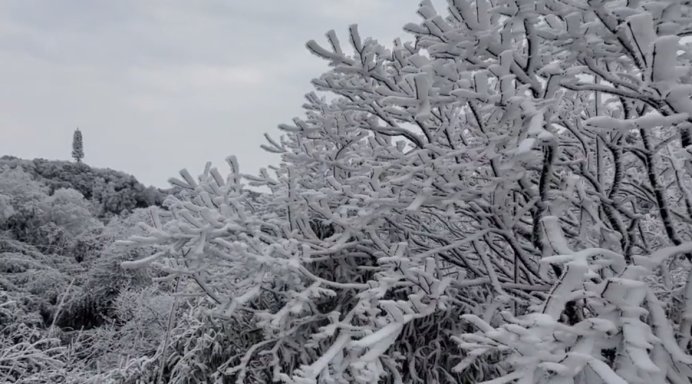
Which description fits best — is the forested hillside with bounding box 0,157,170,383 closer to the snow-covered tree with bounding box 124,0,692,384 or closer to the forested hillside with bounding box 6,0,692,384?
the forested hillside with bounding box 6,0,692,384

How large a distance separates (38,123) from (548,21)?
3076 cm

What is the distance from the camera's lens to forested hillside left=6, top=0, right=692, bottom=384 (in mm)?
1277

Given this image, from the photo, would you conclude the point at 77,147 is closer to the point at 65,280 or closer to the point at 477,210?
the point at 65,280

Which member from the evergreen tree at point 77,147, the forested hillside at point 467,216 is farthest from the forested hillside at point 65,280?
the evergreen tree at point 77,147

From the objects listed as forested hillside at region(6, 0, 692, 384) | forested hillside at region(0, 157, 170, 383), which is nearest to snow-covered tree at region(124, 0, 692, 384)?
forested hillside at region(6, 0, 692, 384)

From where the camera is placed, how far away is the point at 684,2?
1.42 m

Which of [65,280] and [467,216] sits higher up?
[467,216]

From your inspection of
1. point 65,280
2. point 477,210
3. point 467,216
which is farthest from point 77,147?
point 477,210

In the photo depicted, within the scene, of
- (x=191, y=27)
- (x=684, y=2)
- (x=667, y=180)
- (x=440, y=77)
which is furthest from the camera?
(x=191, y=27)

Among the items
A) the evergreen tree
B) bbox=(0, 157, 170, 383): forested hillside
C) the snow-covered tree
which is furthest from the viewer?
the evergreen tree

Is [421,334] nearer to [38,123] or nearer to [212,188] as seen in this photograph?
[212,188]

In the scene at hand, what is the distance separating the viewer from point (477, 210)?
2.21 metres

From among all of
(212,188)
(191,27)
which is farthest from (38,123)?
(212,188)

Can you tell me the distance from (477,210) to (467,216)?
33 centimetres
